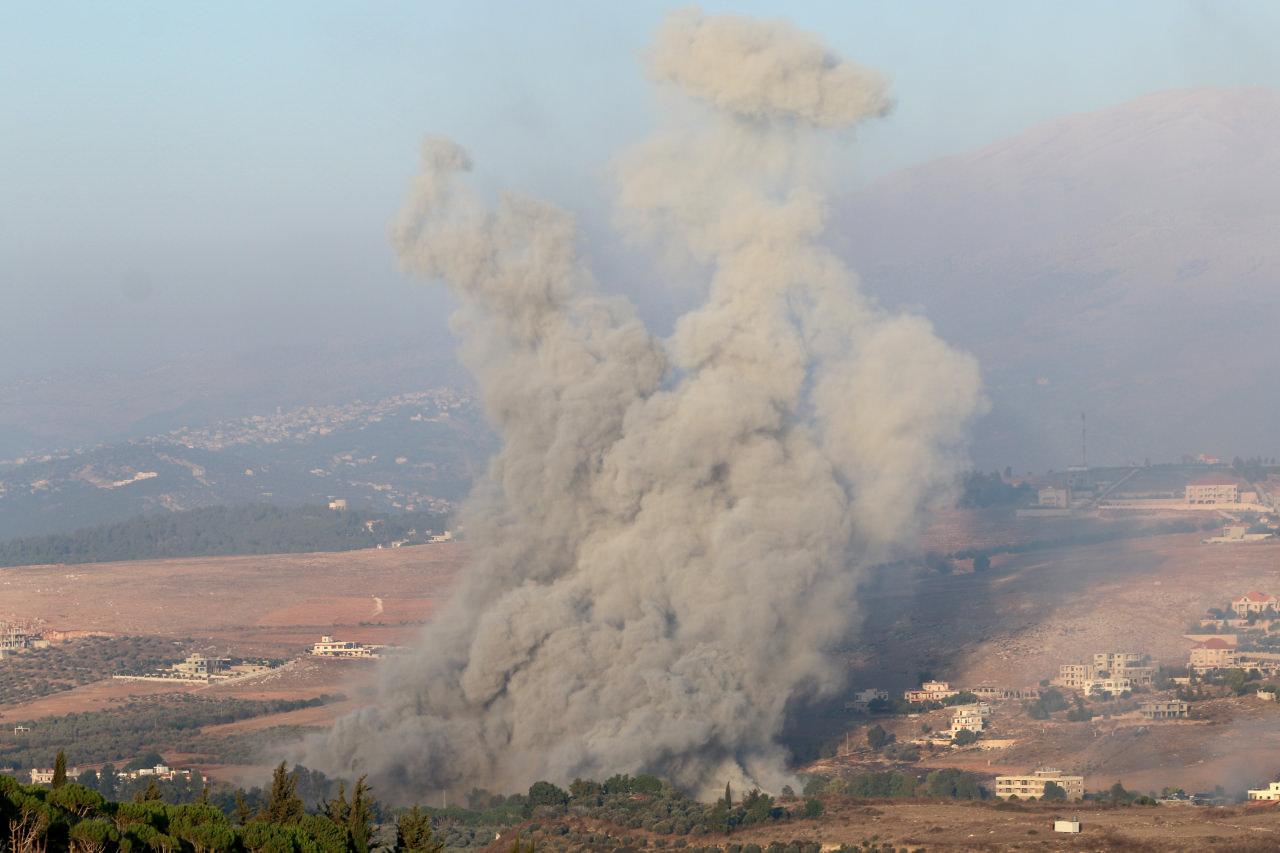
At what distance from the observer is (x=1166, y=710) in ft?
216

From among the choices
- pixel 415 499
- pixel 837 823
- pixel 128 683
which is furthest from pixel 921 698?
pixel 415 499

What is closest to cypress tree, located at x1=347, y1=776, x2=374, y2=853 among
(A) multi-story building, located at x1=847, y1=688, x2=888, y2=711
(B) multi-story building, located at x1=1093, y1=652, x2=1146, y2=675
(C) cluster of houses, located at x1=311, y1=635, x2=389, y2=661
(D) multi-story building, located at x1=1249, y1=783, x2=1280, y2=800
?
(D) multi-story building, located at x1=1249, y1=783, x2=1280, y2=800

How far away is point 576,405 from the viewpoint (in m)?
57.8

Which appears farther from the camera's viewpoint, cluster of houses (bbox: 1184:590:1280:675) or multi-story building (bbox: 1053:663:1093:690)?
cluster of houses (bbox: 1184:590:1280:675)

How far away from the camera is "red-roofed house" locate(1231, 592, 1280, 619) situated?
91125 mm

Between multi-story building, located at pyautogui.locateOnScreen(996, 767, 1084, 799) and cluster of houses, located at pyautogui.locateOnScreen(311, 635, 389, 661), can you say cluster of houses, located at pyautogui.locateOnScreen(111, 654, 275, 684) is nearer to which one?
cluster of houses, located at pyautogui.locateOnScreen(311, 635, 389, 661)

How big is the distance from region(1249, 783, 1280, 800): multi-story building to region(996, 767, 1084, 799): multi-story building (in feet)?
13.1

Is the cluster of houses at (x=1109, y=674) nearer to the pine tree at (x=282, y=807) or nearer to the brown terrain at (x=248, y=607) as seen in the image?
the brown terrain at (x=248, y=607)

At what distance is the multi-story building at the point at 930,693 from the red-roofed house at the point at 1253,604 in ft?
72.0

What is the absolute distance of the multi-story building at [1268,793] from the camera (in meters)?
53.2

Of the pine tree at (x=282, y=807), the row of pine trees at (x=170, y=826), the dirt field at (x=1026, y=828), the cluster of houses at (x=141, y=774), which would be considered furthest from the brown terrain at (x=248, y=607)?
the row of pine trees at (x=170, y=826)

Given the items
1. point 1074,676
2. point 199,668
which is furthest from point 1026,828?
point 199,668

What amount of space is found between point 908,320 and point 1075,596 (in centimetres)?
3680

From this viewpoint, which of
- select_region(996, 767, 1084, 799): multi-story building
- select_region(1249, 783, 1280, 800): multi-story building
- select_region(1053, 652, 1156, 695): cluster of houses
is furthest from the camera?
select_region(1053, 652, 1156, 695): cluster of houses
